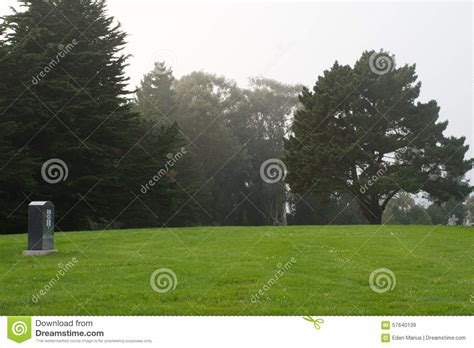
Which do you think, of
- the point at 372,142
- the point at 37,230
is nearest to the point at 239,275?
the point at 37,230

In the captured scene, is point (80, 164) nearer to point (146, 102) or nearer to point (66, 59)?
point (66, 59)

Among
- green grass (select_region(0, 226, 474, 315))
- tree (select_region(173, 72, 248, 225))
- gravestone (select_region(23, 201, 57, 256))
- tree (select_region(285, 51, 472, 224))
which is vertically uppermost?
tree (select_region(285, 51, 472, 224))

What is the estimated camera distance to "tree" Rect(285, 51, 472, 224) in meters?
43.8

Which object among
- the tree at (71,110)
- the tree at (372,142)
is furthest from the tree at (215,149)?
the tree at (71,110)

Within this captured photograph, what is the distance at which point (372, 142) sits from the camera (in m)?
43.9

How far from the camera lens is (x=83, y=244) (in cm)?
2070

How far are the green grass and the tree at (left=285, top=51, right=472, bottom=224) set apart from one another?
2008cm

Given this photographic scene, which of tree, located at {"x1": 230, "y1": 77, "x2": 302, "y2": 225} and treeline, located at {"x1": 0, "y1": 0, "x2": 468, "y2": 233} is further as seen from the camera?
tree, located at {"x1": 230, "y1": 77, "x2": 302, "y2": 225}

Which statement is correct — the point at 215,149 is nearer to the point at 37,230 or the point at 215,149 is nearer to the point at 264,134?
the point at 264,134

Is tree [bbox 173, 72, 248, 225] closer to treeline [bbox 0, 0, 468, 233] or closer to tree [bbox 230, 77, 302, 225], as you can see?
tree [bbox 230, 77, 302, 225]

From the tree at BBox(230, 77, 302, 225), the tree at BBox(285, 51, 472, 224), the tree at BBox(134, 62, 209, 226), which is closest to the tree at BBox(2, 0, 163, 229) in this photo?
the tree at BBox(134, 62, 209, 226)

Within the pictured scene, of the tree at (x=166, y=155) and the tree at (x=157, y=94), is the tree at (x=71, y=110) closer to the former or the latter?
the tree at (x=166, y=155)
